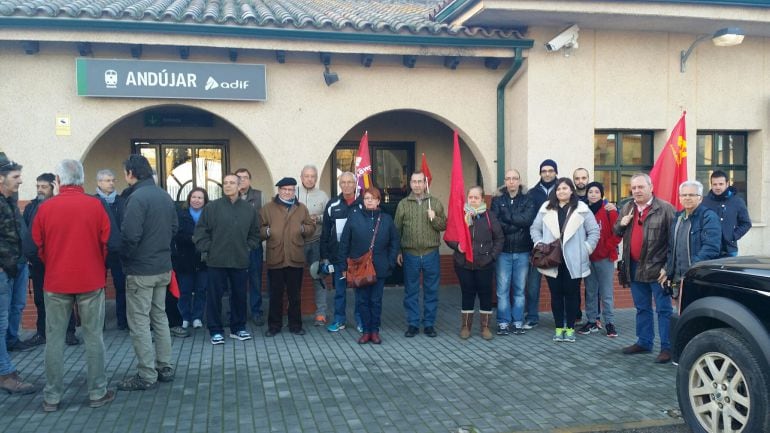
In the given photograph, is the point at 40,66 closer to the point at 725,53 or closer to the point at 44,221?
the point at 44,221

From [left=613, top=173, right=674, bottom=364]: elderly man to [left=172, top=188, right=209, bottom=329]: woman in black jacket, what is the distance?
4.82m

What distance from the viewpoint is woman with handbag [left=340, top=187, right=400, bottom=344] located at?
689 centimetres

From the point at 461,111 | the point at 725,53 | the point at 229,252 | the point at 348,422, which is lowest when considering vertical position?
the point at 348,422

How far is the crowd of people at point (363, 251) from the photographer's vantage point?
5.41 metres

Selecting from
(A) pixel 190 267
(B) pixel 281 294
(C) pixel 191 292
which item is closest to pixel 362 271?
(B) pixel 281 294

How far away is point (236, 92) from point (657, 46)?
19.4ft

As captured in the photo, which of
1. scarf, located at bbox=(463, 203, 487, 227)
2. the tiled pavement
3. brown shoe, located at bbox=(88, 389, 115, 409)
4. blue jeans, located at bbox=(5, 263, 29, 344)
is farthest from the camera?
scarf, located at bbox=(463, 203, 487, 227)

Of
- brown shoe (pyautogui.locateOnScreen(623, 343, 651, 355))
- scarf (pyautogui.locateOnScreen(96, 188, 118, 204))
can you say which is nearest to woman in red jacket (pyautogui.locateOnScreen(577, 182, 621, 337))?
brown shoe (pyautogui.locateOnScreen(623, 343, 651, 355))

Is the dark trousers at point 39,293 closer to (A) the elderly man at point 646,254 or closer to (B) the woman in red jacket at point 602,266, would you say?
(B) the woman in red jacket at point 602,266

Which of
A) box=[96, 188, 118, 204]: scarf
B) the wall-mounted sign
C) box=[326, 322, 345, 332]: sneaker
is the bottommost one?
box=[326, 322, 345, 332]: sneaker

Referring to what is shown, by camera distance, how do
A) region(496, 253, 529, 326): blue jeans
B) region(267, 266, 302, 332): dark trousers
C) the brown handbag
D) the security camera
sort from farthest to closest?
the security camera, region(496, 253, 529, 326): blue jeans, region(267, 266, 302, 332): dark trousers, the brown handbag

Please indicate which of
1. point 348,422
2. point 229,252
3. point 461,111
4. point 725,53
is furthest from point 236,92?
point 725,53

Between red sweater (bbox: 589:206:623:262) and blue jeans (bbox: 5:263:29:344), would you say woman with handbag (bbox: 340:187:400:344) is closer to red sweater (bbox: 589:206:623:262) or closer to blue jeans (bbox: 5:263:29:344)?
red sweater (bbox: 589:206:623:262)

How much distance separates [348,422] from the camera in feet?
15.1
